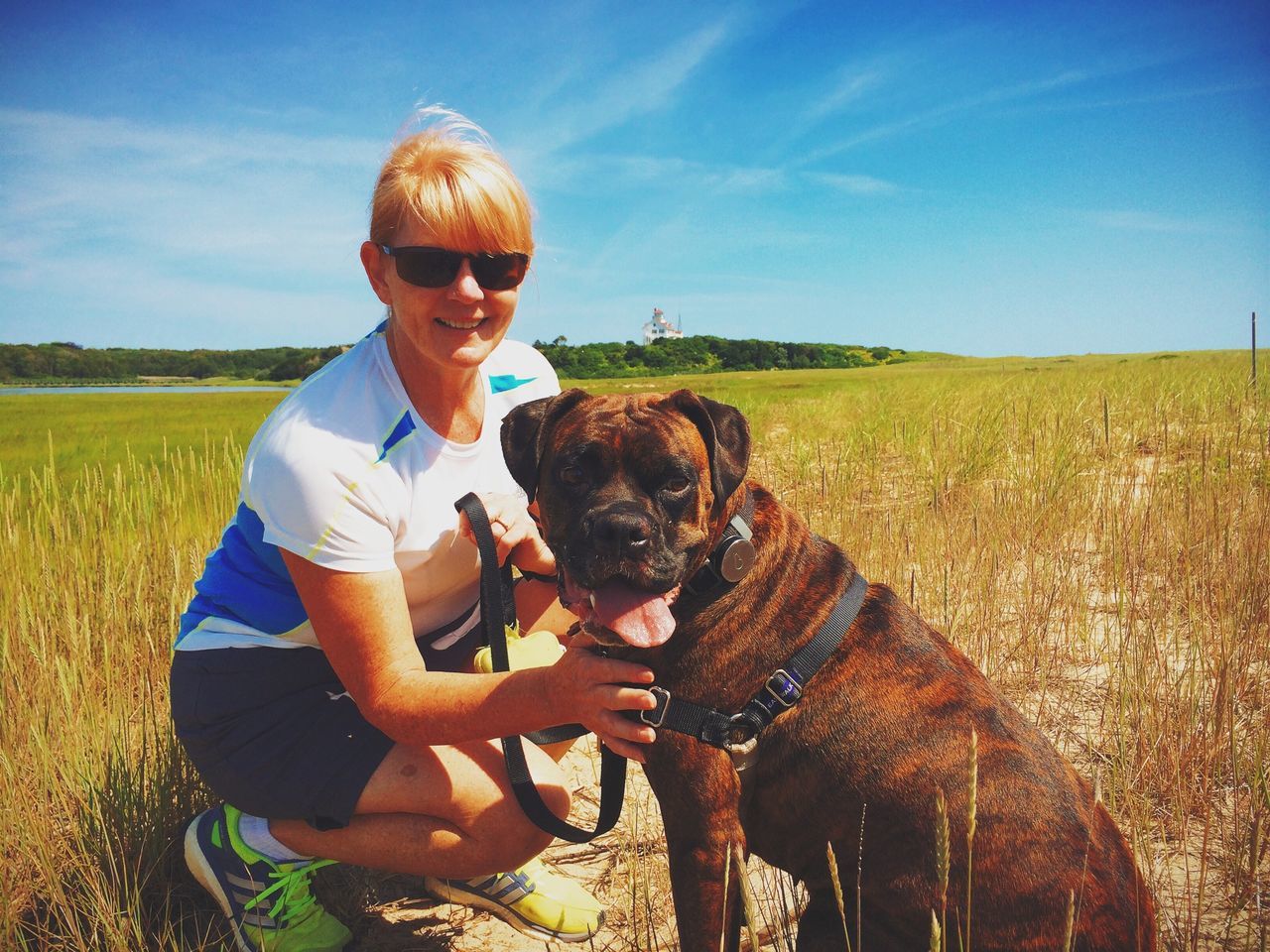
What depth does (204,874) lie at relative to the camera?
2.58 metres

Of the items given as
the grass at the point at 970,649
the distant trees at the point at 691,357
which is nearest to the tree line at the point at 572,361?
the distant trees at the point at 691,357

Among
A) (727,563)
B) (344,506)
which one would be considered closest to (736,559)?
(727,563)

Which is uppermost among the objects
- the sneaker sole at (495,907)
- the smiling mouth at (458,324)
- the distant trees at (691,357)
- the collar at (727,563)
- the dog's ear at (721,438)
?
the distant trees at (691,357)

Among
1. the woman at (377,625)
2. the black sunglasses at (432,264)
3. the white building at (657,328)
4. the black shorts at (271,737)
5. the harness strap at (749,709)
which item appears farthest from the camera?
the white building at (657,328)

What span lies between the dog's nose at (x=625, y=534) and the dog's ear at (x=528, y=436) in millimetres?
494

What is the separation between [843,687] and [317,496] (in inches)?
64.1

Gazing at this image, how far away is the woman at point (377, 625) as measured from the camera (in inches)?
90.6

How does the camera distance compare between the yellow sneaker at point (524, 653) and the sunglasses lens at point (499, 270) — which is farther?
the yellow sneaker at point (524, 653)

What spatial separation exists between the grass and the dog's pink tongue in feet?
2.50

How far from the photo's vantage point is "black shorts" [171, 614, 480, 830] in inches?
97.3

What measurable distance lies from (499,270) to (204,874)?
2322 mm

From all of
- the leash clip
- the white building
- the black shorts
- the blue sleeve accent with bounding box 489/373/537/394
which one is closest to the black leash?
the black shorts

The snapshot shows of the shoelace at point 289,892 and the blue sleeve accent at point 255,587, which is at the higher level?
the blue sleeve accent at point 255,587

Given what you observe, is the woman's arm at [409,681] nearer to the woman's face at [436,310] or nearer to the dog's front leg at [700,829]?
the dog's front leg at [700,829]
